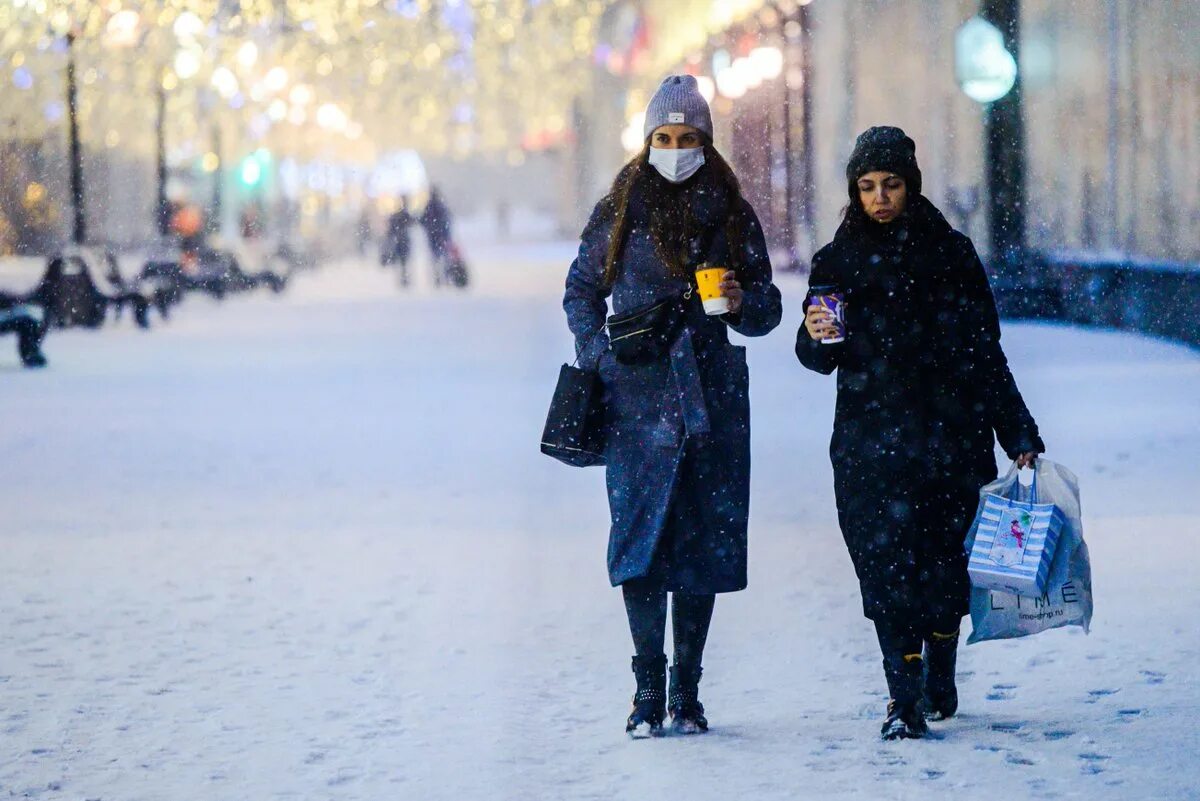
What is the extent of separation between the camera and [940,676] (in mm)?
5211

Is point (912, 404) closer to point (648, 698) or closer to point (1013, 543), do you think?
point (1013, 543)

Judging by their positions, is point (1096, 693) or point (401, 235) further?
point (401, 235)

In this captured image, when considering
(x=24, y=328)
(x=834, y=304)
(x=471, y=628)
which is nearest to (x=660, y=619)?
(x=834, y=304)

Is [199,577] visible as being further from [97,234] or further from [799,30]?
[97,234]

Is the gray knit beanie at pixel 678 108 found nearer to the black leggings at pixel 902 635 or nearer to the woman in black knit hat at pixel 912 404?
the woman in black knit hat at pixel 912 404

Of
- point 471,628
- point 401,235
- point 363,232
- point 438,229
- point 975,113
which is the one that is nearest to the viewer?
point 471,628

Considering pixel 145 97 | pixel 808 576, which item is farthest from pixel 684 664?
pixel 145 97

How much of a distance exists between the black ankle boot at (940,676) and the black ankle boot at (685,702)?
22.1 inches

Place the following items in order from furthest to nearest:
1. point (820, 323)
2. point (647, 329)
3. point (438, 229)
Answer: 1. point (438, 229)
2. point (647, 329)
3. point (820, 323)

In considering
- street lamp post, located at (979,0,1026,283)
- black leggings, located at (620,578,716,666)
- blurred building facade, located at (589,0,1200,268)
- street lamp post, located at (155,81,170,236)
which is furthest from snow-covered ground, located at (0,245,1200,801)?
street lamp post, located at (155,81,170,236)

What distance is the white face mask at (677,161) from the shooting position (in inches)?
203

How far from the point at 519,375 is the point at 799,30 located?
1751cm

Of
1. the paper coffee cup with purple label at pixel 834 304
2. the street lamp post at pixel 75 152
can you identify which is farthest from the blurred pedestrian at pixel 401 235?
the paper coffee cup with purple label at pixel 834 304

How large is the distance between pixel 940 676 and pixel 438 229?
28254 millimetres
